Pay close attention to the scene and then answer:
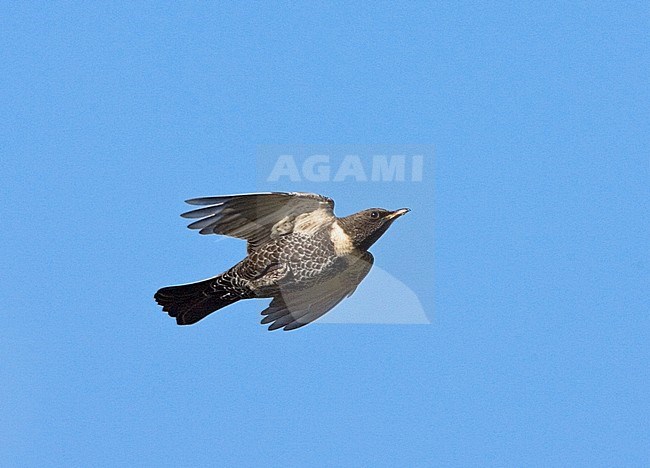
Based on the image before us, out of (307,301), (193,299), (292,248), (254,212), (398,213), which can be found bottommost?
(307,301)

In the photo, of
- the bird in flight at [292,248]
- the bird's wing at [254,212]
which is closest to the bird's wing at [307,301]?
the bird in flight at [292,248]

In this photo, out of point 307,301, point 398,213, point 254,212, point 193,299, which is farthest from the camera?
point 193,299

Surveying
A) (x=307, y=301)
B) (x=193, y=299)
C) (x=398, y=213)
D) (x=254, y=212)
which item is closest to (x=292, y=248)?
(x=254, y=212)

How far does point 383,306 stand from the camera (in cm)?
930

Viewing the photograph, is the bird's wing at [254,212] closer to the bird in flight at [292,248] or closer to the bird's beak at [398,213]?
the bird in flight at [292,248]

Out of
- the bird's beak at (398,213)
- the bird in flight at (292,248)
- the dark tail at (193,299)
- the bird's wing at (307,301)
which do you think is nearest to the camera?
the bird's beak at (398,213)

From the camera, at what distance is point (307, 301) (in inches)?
378

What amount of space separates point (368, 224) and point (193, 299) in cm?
171

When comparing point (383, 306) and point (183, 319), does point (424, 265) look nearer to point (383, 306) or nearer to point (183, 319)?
point (383, 306)

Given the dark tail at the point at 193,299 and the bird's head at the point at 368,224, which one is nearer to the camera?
the bird's head at the point at 368,224

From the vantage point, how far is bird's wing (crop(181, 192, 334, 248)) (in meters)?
9.09

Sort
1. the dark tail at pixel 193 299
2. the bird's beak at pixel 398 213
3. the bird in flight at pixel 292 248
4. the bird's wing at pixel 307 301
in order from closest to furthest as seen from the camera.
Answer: the bird's beak at pixel 398 213, the bird in flight at pixel 292 248, the bird's wing at pixel 307 301, the dark tail at pixel 193 299

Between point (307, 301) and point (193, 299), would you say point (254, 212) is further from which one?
point (193, 299)

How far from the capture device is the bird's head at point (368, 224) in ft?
29.8
